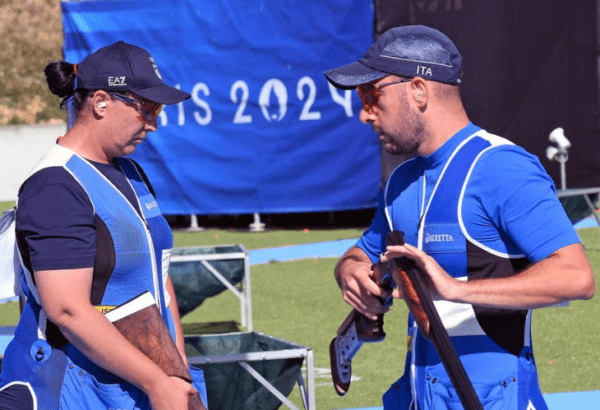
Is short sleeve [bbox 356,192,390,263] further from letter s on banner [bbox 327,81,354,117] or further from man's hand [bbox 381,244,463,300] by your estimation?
letter s on banner [bbox 327,81,354,117]

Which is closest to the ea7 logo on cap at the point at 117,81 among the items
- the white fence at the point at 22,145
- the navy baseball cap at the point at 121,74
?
the navy baseball cap at the point at 121,74

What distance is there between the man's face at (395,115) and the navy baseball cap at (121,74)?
0.65 meters

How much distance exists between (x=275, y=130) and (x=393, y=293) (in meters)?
14.1

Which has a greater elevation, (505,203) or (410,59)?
(410,59)

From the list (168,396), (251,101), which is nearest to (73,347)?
(168,396)

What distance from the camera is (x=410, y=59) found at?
2908 millimetres

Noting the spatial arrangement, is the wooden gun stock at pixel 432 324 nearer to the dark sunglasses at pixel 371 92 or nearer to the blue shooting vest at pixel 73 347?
the dark sunglasses at pixel 371 92

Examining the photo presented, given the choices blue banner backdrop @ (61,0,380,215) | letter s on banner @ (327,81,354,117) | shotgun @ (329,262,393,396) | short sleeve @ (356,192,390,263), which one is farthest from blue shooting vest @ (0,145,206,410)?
letter s on banner @ (327,81,354,117)

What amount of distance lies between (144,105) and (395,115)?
2.54 ft

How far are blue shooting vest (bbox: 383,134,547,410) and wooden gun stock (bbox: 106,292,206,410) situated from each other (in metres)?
0.69

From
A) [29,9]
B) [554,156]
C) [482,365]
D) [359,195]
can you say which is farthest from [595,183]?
[29,9]

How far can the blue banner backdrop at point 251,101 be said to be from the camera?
53.4ft

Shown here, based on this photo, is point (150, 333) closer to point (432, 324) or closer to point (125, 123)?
point (125, 123)

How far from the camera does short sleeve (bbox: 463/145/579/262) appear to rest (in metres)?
2.65
